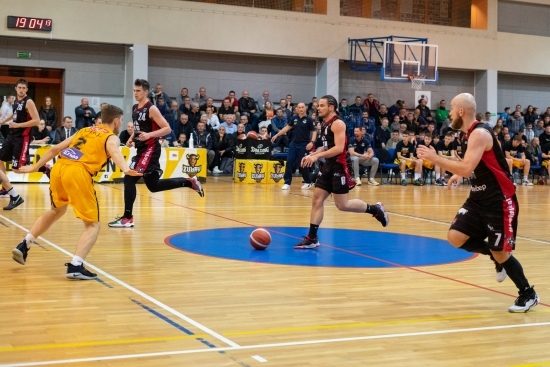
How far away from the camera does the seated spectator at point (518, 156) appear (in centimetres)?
2461

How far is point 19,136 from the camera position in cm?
1254

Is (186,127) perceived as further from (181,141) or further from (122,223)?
(122,223)

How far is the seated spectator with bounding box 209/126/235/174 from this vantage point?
23.5 metres

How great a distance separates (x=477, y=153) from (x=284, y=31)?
860 inches

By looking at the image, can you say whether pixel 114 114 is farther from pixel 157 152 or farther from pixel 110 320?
pixel 157 152

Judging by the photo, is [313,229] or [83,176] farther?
[313,229]

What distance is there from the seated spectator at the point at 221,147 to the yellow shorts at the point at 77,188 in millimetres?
16315

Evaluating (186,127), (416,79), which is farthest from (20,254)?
(416,79)

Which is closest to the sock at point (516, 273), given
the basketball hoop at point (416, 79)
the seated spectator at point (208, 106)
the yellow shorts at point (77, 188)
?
the yellow shorts at point (77, 188)

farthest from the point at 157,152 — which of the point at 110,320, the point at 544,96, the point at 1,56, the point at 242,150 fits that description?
the point at 544,96

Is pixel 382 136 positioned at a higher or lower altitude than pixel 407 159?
higher

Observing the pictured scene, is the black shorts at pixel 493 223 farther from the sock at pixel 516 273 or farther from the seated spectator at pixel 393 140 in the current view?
the seated spectator at pixel 393 140

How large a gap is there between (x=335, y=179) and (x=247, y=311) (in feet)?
11.4

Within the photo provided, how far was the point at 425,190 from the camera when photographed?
2044cm
